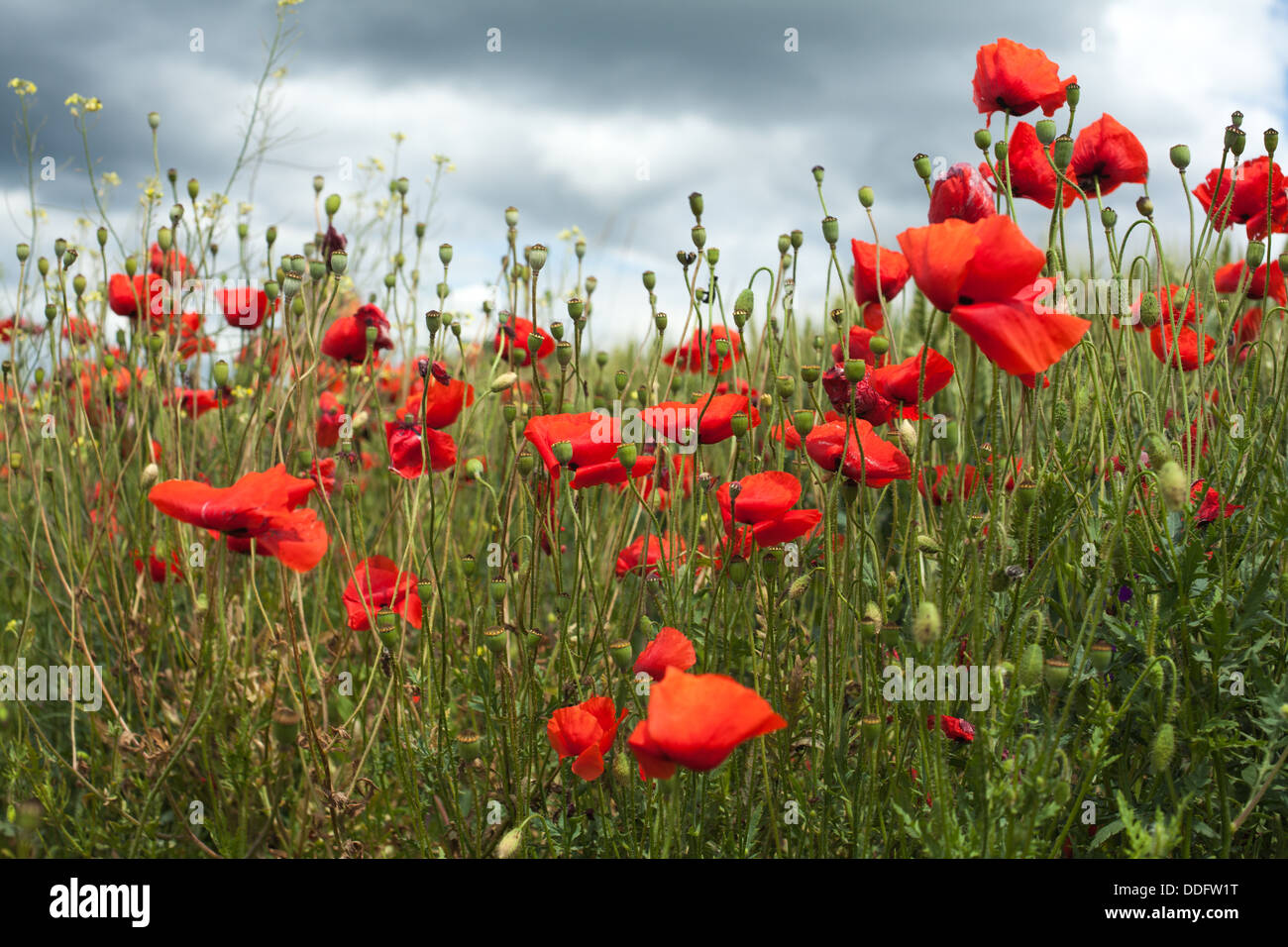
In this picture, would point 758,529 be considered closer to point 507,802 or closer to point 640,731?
point 640,731

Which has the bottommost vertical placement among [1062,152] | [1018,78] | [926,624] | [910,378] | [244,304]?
[926,624]

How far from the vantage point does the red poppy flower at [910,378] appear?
1227mm

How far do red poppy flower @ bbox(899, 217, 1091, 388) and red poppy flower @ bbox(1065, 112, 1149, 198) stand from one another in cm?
74

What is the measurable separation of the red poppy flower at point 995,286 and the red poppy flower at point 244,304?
4.50 ft

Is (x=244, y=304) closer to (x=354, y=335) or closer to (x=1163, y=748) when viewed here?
(x=354, y=335)

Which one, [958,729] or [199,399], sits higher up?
[199,399]

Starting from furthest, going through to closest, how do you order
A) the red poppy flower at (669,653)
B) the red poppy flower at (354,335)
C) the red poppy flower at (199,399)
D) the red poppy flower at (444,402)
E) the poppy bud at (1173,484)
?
1. the red poppy flower at (199,399)
2. the red poppy flower at (354,335)
3. the red poppy flower at (444,402)
4. the red poppy flower at (669,653)
5. the poppy bud at (1173,484)

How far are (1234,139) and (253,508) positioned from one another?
1.51 meters

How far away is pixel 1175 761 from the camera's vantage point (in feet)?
4.16

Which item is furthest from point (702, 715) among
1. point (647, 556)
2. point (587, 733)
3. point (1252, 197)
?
point (1252, 197)

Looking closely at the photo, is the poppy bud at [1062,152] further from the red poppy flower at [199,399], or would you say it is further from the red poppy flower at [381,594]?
the red poppy flower at [199,399]

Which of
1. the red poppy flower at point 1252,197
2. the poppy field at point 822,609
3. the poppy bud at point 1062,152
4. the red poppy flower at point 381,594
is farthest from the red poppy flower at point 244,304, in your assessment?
the red poppy flower at point 1252,197

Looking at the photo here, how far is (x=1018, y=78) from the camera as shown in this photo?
1.33 m

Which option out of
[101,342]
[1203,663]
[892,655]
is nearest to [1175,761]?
[1203,663]
